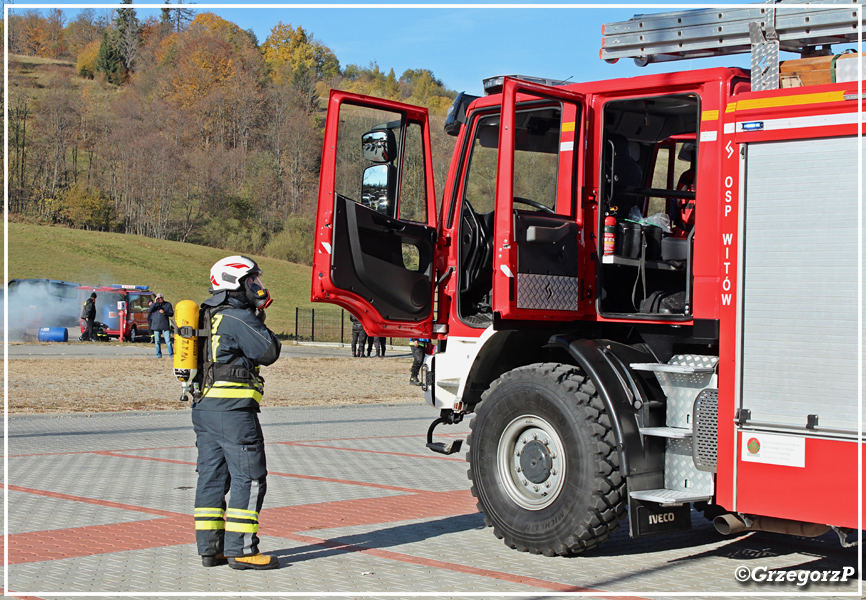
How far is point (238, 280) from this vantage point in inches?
239

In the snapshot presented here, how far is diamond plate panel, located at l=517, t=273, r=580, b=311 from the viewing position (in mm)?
6339

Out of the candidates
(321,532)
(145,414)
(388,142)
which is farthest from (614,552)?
(145,414)

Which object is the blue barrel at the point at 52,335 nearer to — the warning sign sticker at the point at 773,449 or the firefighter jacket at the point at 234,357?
the firefighter jacket at the point at 234,357

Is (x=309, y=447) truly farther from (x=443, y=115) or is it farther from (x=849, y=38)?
(x=849, y=38)

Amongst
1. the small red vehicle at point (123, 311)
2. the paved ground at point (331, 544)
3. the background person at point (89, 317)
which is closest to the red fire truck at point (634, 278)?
the paved ground at point (331, 544)

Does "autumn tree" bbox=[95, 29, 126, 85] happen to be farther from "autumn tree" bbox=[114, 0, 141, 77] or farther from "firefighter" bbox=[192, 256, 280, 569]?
"firefighter" bbox=[192, 256, 280, 569]

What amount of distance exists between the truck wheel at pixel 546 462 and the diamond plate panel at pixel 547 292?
42 centimetres

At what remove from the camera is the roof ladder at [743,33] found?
596 cm

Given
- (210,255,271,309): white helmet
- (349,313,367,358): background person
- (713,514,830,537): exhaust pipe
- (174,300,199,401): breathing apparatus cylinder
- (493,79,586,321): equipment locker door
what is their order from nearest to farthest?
(713,514,830,537): exhaust pipe, (174,300,199,401): breathing apparatus cylinder, (210,255,271,309): white helmet, (493,79,586,321): equipment locker door, (349,313,367,358): background person

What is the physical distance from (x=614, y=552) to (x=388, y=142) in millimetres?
3392

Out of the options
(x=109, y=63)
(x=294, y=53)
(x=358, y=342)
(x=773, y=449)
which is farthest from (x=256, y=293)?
(x=109, y=63)

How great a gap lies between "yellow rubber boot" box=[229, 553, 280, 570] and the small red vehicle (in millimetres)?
33263

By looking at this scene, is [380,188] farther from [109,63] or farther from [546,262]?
[109,63]

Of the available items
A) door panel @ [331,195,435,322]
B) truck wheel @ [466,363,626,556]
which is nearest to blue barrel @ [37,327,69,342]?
door panel @ [331,195,435,322]
